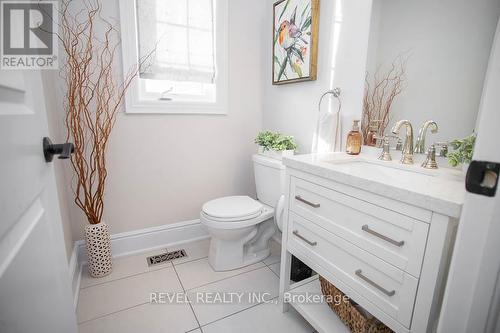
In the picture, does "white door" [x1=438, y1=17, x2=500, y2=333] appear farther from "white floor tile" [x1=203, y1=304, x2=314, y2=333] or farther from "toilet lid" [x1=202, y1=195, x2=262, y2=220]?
"toilet lid" [x1=202, y1=195, x2=262, y2=220]

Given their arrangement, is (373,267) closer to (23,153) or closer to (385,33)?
(23,153)

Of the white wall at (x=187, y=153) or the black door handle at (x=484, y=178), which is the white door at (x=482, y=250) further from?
the white wall at (x=187, y=153)

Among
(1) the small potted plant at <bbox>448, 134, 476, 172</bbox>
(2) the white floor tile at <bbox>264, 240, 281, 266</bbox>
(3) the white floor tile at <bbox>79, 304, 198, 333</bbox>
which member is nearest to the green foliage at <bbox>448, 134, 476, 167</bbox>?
(1) the small potted plant at <bbox>448, 134, 476, 172</bbox>

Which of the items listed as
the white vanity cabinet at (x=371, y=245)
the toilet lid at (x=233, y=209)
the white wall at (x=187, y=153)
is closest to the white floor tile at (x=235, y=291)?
the white vanity cabinet at (x=371, y=245)

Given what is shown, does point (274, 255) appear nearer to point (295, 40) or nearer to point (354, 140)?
point (354, 140)

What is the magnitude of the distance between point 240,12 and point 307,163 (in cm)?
156

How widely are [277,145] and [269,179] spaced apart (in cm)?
26

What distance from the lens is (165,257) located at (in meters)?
1.96

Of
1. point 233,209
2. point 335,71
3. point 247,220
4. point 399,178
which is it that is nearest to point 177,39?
point 335,71

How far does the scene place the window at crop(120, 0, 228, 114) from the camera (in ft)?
5.72

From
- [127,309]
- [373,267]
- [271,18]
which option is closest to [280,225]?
[373,267]

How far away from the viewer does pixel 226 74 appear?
2078 millimetres

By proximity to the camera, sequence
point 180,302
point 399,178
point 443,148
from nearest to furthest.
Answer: point 399,178, point 443,148, point 180,302

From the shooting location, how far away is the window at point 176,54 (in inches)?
68.6
